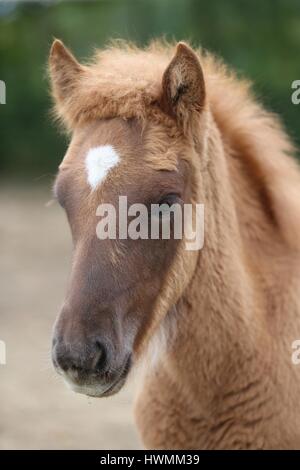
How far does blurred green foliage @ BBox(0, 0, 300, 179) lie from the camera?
1667 centimetres

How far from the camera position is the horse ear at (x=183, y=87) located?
3539 mm

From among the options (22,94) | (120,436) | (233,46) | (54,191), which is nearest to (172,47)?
(54,191)

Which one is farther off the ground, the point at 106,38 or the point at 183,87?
the point at 106,38

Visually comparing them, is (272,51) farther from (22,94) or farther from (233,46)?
(22,94)

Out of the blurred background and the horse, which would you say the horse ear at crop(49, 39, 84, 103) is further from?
the blurred background

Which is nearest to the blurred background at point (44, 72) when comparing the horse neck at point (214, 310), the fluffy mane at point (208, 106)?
the fluffy mane at point (208, 106)

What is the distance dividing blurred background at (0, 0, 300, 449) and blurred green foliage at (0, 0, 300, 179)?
23mm

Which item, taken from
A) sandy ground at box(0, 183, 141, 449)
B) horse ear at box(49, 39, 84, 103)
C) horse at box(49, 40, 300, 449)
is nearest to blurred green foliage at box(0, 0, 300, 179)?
sandy ground at box(0, 183, 141, 449)

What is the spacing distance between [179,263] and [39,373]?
4.87 meters

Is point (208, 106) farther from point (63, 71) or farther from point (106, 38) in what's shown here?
point (106, 38)

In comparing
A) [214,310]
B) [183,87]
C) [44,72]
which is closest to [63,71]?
[183,87]

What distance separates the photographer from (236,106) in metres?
4.28

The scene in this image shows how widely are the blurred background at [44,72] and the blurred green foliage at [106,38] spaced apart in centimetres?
2

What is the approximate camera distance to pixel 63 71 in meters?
3.96
